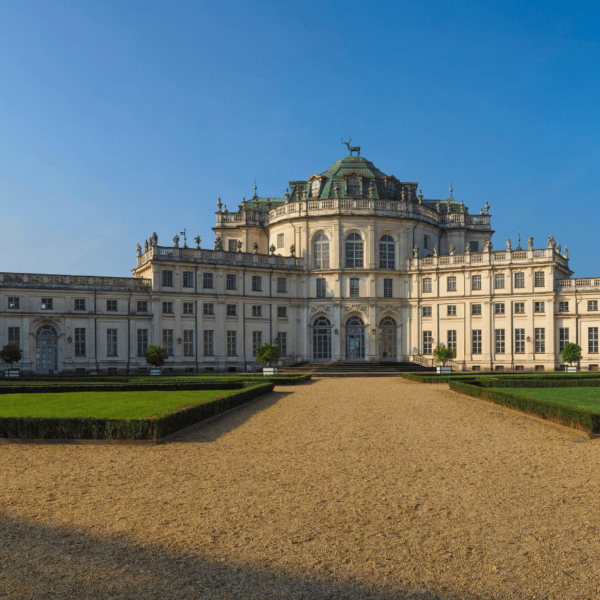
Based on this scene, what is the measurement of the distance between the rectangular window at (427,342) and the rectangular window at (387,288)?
17.2 ft

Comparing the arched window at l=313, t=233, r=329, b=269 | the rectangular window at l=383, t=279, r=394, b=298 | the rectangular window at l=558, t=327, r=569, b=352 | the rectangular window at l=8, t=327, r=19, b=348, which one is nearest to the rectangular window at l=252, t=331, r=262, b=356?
the arched window at l=313, t=233, r=329, b=269

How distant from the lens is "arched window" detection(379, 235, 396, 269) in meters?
62.2

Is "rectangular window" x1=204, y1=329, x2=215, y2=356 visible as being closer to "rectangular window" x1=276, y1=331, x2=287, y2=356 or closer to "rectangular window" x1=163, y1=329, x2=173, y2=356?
"rectangular window" x1=163, y1=329, x2=173, y2=356

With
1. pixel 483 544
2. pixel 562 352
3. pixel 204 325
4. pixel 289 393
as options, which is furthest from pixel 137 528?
pixel 562 352

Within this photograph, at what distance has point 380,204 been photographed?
203 feet

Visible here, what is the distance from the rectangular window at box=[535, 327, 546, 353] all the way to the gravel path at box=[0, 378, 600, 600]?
137ft

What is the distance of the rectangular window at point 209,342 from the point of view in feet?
184

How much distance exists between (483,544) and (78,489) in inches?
284

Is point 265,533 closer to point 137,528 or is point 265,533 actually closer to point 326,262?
point 137,528

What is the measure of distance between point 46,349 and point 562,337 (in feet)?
151

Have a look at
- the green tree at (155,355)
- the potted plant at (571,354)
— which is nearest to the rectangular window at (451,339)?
the potted plant at (571,354)

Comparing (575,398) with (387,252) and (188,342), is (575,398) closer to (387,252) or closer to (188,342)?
(188,342)

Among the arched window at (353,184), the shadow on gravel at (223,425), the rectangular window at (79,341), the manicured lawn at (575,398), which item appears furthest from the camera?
the arched window at (353,184)

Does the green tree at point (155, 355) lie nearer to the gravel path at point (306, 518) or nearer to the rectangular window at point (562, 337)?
the gravel path at point (306, 518)
